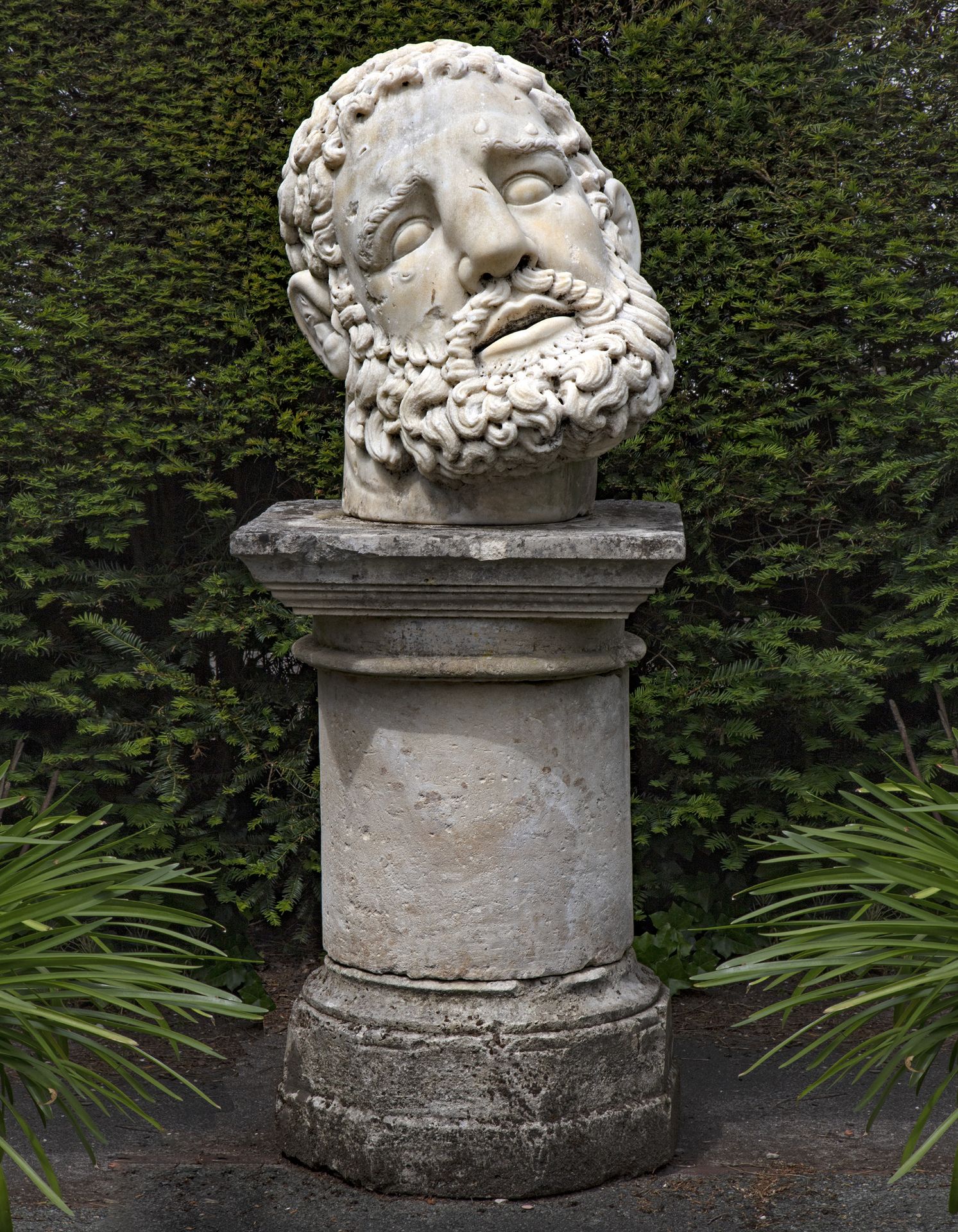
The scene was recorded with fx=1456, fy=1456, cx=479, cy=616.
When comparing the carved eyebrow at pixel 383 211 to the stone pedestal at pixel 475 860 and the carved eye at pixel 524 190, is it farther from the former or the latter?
the stone pedestal at pixel 475 860

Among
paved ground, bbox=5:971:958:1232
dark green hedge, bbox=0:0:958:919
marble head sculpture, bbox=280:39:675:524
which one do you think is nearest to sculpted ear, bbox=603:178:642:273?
marble head sculpture, bbox=280:39:675:524

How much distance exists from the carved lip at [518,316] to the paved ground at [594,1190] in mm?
1924

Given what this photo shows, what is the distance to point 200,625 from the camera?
4629mm

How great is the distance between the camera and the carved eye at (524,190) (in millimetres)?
3271

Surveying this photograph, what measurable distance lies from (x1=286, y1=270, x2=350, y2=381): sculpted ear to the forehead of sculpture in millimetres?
247

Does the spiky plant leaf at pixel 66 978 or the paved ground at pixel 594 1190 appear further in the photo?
the paved ground at pixel 594 1190

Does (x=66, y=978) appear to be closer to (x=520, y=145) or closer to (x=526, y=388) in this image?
(x=526, y=388)

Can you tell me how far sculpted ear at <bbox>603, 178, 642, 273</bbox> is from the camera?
11.5 feet

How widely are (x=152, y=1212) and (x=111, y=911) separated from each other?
32.2 inches

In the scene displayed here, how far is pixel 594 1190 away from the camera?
10.9ft

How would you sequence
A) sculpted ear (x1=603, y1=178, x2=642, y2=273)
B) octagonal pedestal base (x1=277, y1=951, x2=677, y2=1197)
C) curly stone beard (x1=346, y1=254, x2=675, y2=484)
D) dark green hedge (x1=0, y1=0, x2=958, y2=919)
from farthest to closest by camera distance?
dark green hedge (x1=0, y1=0, x2=958, y2=919), sculpted ear (x1=603, y1=178, x2=642, y2=273), octagonal pedestal base (x1=277, y1=951, x2=677, y2=1197), curly stone beard (x1=346, y1=254, x2=675, y2=484)

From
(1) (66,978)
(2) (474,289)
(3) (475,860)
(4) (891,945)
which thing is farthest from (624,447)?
(1) (66,978)

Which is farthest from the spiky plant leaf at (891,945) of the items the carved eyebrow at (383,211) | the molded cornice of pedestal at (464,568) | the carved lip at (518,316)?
the carved eyebrow at (383,211)

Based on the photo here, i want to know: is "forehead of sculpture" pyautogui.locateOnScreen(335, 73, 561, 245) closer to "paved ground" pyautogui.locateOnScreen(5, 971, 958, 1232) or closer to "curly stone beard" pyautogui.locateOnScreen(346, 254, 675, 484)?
"curly stone beard" pyautogui.locateOnScreen(346, 254, 675, 484)
